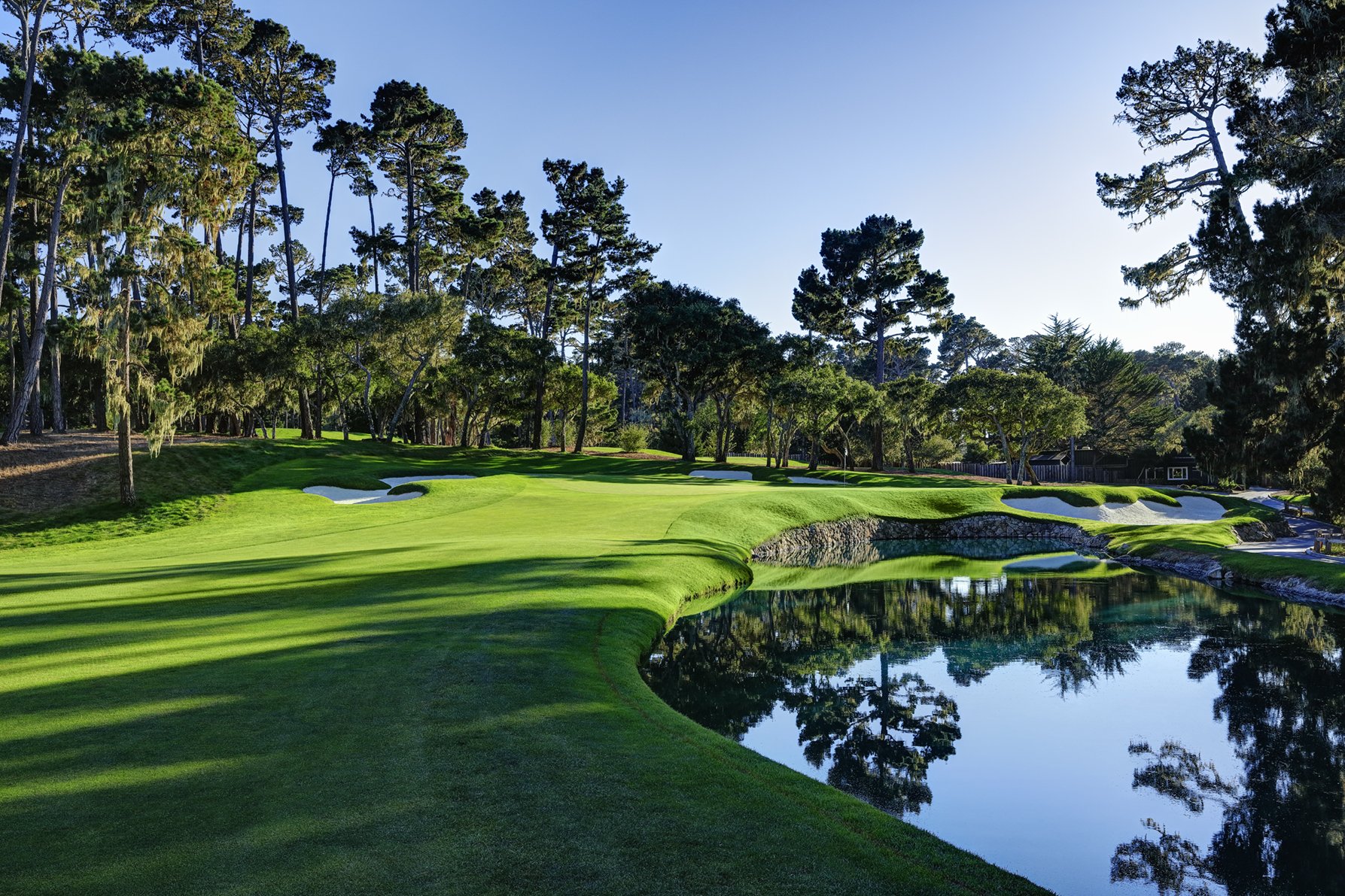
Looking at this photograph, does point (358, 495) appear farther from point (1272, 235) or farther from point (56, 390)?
point (1272, 235)

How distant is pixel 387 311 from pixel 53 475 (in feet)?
80.7

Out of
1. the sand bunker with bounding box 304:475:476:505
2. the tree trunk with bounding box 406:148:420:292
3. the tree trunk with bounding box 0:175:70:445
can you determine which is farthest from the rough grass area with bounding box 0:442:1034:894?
the tree trunk with bounding box 406:148:420:292

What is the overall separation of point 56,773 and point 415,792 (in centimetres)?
321

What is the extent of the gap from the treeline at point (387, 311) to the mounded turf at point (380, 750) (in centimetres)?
1620

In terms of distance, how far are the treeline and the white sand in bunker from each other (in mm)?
15935

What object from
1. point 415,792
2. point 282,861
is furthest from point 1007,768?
point 282,861

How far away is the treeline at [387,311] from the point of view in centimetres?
2859

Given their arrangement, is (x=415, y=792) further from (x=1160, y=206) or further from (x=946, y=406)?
(x=946, y=406)

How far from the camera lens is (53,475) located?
29.7m

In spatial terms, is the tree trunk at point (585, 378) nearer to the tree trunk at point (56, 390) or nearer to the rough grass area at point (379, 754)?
the tree trunk at point (56, 390)

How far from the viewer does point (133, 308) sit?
2714cm

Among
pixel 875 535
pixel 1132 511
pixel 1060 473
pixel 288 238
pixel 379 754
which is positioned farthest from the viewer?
pixel 1060 473

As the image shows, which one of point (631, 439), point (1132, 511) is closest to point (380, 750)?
point (1132, 511)

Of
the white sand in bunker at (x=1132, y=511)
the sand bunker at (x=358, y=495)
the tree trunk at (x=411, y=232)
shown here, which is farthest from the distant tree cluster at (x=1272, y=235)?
the tree trunk at (x=411, y=232)
